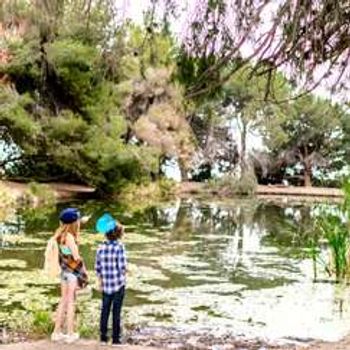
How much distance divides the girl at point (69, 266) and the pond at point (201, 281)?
4.14 ft

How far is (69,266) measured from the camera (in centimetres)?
627

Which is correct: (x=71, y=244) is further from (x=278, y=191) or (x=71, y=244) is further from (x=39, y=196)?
(x=278, y=191)

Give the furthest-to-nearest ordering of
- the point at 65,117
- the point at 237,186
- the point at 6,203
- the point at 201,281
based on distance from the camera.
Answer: the point at 237,186 < the point at 65,117 < the point at 6,203 < the point at 201,281

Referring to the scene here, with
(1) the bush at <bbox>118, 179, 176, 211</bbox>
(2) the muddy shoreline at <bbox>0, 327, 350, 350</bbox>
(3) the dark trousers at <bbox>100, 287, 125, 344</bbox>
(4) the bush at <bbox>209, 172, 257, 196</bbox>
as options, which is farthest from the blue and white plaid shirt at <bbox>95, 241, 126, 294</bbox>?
(4) the bush at <bbox>209, 172, 257, 196</bbox>

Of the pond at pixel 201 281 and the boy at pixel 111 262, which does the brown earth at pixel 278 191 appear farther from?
the boy at pixel 111 262

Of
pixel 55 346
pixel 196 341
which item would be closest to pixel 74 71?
pixel 196 341

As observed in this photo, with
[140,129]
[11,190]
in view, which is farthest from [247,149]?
[11,190]

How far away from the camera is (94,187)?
27938 mm

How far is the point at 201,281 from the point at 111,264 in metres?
5.24

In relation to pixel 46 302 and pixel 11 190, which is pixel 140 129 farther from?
pixel 46 302

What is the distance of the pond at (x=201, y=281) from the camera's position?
8602mm

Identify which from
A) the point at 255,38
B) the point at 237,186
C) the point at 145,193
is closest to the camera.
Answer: the point at 255,38

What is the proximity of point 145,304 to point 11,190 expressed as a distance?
580 inches

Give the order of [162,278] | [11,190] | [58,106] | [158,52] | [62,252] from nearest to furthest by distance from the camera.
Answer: [158,52] → [62,252] → [162,278] → [11,190] → [58,106]
